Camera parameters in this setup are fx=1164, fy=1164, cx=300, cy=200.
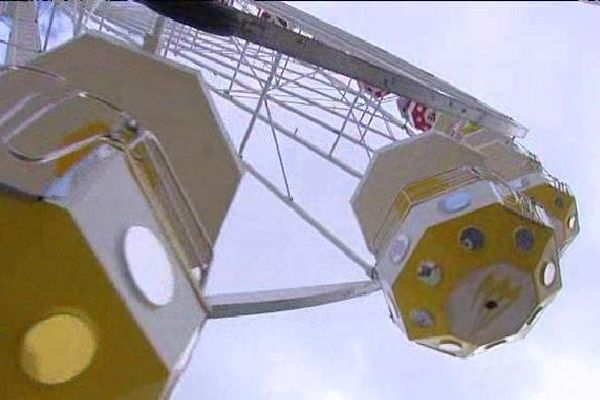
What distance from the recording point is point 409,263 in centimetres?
1247

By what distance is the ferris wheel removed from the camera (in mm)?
7152

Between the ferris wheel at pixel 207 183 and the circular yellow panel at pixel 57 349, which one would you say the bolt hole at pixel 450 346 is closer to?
the ferris wheel at pixel 207 183

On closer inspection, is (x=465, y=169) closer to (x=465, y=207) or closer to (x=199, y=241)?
(x=465, y=207)

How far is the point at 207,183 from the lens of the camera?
11.1m

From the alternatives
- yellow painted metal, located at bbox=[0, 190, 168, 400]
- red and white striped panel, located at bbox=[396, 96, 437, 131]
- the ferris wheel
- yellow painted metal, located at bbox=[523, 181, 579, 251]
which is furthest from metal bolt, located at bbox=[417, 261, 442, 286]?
red and white striped panel, located at bbox=[396, 96, 437, 131]

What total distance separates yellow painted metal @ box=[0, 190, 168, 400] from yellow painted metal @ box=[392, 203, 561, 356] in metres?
5.54

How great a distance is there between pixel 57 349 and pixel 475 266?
606 cm

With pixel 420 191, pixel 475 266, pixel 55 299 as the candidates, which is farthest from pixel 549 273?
pixel 55 299

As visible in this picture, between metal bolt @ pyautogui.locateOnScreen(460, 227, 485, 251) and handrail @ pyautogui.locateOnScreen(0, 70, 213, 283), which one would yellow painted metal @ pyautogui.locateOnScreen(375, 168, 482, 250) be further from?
handrail @ pyautogui.locateOnScreen(0, 70, 213, 283)

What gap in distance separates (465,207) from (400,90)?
363 centimetres

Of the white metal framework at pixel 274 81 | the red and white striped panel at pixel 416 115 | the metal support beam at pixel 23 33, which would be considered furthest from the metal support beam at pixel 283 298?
the metal support beam at pixel 23 33

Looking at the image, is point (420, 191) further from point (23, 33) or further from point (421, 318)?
point (23, 33)

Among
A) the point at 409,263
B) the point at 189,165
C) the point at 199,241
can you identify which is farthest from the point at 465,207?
the point at 199,241

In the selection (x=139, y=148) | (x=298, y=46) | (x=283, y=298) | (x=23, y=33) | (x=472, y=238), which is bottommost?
(x=283, y=298)
